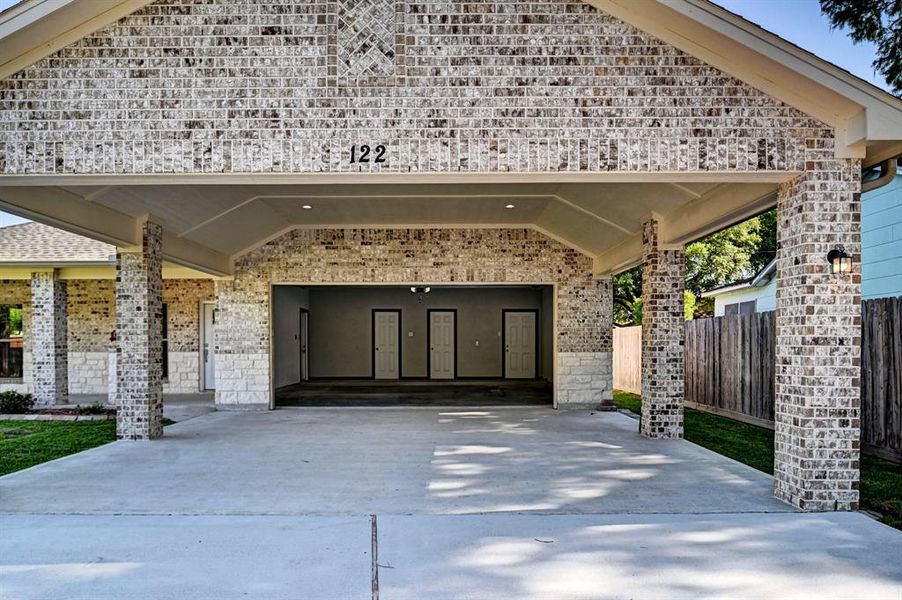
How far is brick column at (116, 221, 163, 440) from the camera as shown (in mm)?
8641

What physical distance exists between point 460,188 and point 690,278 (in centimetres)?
1541

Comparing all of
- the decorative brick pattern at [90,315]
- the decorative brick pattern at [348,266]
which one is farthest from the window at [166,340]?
the decorative brick pattern at [348,266]

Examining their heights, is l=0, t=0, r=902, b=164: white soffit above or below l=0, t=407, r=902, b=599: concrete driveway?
above

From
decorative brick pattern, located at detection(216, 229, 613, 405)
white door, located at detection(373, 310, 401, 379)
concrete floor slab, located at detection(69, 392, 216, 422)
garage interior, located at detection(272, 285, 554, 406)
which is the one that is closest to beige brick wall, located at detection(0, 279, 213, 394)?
concrete floor slab, located at detection(69, 392, 216, 422)

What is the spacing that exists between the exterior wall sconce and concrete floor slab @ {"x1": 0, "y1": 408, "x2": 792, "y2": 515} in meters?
2.13

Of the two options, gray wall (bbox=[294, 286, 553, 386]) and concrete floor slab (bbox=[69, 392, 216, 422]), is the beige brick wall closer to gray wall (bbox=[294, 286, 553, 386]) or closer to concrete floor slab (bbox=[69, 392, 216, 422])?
concrete floor slab (bbox=[69, 392, 216, 422])

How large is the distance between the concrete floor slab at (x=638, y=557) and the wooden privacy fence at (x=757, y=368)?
8.96 ft

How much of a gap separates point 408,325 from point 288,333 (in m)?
3.94

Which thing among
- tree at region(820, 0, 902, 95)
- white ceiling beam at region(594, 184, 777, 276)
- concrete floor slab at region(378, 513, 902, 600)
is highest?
tree at region(820, 0, 902, 95)

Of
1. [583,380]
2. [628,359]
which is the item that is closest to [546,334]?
[628,359]

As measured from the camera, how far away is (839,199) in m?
5.34

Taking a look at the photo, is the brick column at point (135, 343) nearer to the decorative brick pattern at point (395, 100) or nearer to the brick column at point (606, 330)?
the decorative brick pattern at point (395, 100)

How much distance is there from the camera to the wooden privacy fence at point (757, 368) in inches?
278

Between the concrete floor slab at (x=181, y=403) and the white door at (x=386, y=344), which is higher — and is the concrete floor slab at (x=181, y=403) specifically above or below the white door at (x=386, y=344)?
below
